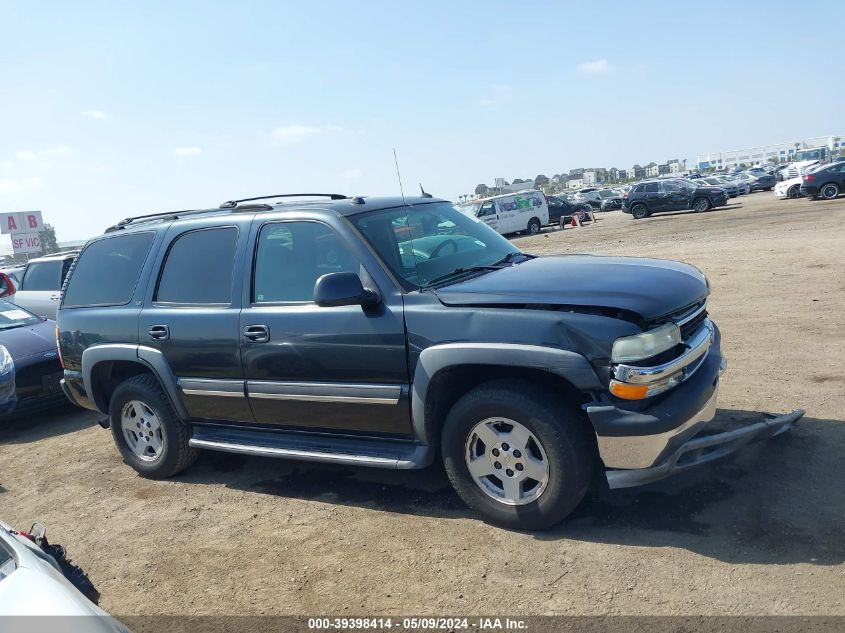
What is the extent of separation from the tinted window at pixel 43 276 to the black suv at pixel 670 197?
25314 mm

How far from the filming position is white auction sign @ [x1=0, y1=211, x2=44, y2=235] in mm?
53438

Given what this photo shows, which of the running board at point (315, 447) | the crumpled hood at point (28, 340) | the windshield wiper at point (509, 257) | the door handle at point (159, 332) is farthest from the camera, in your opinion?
the crumpled hood at point (28, 340)

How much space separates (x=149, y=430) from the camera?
18.1 feet

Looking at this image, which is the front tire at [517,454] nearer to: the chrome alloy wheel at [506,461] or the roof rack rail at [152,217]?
the chrome alloy wheel at [506,461]

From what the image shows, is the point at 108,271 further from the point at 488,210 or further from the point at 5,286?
the point at 488,210

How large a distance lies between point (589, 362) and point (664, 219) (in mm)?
27241

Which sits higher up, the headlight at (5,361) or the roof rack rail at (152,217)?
the roof rack rail at (152,217)

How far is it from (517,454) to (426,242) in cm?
158

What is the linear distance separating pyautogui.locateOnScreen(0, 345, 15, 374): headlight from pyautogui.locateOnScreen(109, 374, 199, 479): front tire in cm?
251

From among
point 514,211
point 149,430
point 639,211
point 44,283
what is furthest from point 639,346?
point 639,211

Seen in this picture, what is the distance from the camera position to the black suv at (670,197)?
30125 mm

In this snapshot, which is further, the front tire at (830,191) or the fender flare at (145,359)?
the front tire at (830,191)

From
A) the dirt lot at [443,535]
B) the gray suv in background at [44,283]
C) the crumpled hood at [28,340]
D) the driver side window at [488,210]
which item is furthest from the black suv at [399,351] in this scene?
the driver side window at [488,210]

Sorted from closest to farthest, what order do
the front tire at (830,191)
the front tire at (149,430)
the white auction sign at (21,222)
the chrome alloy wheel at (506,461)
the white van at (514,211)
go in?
1. the chrome alloy wheel at (506,461)
2. the front tire at (149,430)
3. the front tire at (830,191)
4. the white van at (514,211)
5. the white auction sign at (21,222)
